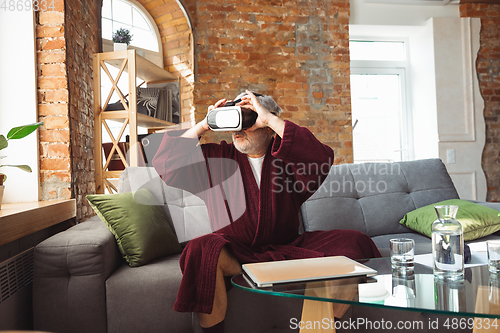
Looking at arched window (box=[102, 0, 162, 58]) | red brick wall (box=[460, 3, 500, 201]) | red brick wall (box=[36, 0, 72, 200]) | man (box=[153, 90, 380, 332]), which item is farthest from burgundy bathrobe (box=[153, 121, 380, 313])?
red brick wall (box=[460, 3, 500, 201])

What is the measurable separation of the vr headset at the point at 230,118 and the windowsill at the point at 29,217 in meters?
0.80

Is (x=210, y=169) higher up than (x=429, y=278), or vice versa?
(x=210, y=169)

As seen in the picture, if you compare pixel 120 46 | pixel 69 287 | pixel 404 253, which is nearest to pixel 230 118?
pixel 404 253

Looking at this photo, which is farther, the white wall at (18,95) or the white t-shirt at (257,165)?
the white wall at (18,95)

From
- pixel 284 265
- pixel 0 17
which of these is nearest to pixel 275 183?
pixel 284 265

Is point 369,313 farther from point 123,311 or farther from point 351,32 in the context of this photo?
point 351,32

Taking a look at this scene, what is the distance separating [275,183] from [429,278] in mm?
685

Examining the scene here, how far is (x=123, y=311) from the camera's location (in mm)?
1347

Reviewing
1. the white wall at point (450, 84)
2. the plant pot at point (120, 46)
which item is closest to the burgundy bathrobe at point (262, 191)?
the plant pot at point (120, 46)

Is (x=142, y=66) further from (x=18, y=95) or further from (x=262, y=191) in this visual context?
(x=262, y=191)

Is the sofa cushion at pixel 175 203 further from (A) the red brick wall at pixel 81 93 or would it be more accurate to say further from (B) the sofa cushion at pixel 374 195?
(B) the sofa cushion at pixel 374 195

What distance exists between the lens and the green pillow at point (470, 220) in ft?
5.64

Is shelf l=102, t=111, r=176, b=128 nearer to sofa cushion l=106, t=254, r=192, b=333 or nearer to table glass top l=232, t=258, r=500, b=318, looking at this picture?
sofa cushion l=106, t=254, r=192, b=333

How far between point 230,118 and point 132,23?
2.33 m
